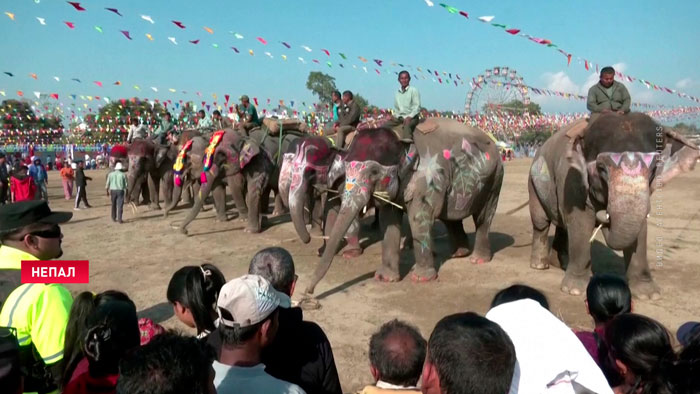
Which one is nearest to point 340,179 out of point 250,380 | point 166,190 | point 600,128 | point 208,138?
point 600,128

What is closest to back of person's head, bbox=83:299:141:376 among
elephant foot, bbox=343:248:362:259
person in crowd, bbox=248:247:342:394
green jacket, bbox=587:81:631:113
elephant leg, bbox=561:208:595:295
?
person in crowd, bbox=248:247:342:394

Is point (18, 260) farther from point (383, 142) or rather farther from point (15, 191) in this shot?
point (15, 191)

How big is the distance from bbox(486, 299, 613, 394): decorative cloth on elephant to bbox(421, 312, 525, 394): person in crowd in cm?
15

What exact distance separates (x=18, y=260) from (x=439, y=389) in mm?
2561

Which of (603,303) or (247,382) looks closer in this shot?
(247,382)

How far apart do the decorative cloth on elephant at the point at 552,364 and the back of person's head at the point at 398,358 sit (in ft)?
1.67

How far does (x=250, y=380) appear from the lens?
2205 millimetres

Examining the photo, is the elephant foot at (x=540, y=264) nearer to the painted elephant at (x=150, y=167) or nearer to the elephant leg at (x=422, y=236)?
the elephant leg at (x=422, y=236)

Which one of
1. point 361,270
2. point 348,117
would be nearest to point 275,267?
point 361,270

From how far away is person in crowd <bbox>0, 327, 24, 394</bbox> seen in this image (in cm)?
172

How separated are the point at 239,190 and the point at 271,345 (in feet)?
34.7

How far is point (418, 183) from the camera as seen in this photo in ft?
26.3

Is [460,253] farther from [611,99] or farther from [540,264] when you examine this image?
[611,99]

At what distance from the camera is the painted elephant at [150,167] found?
1633 cm
